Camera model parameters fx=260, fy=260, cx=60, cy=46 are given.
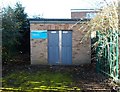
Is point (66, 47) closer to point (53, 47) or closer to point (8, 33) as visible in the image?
point (53, 47)

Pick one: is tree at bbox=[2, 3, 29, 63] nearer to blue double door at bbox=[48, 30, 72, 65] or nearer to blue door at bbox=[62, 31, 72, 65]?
blue double door at bbox=[48, 30, 72, 65]

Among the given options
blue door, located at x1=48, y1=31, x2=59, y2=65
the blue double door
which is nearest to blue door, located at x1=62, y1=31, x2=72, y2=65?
the blue double door

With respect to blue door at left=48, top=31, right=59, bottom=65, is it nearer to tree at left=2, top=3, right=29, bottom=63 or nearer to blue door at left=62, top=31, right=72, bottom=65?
blue door at left=62, top=31, right=72, bottom=65

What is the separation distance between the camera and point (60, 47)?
16984 mm

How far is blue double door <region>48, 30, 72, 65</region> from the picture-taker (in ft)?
55.4

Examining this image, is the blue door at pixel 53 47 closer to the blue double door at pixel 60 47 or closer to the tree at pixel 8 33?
the blue double door at pixel 60 47

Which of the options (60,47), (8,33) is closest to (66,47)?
(60,47)

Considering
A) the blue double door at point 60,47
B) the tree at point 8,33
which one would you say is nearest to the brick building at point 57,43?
the blue double door at point 60,47

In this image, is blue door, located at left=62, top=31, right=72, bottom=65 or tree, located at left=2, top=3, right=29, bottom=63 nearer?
tree, located at left=2, top=3, right=29, bottom=63

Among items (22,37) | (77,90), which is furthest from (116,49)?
(22,37)

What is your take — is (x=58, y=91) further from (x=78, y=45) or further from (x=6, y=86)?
(x=78, y=45)

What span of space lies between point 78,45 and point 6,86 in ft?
26.5

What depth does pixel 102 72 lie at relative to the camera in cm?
1245

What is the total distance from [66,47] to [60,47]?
393 mm
